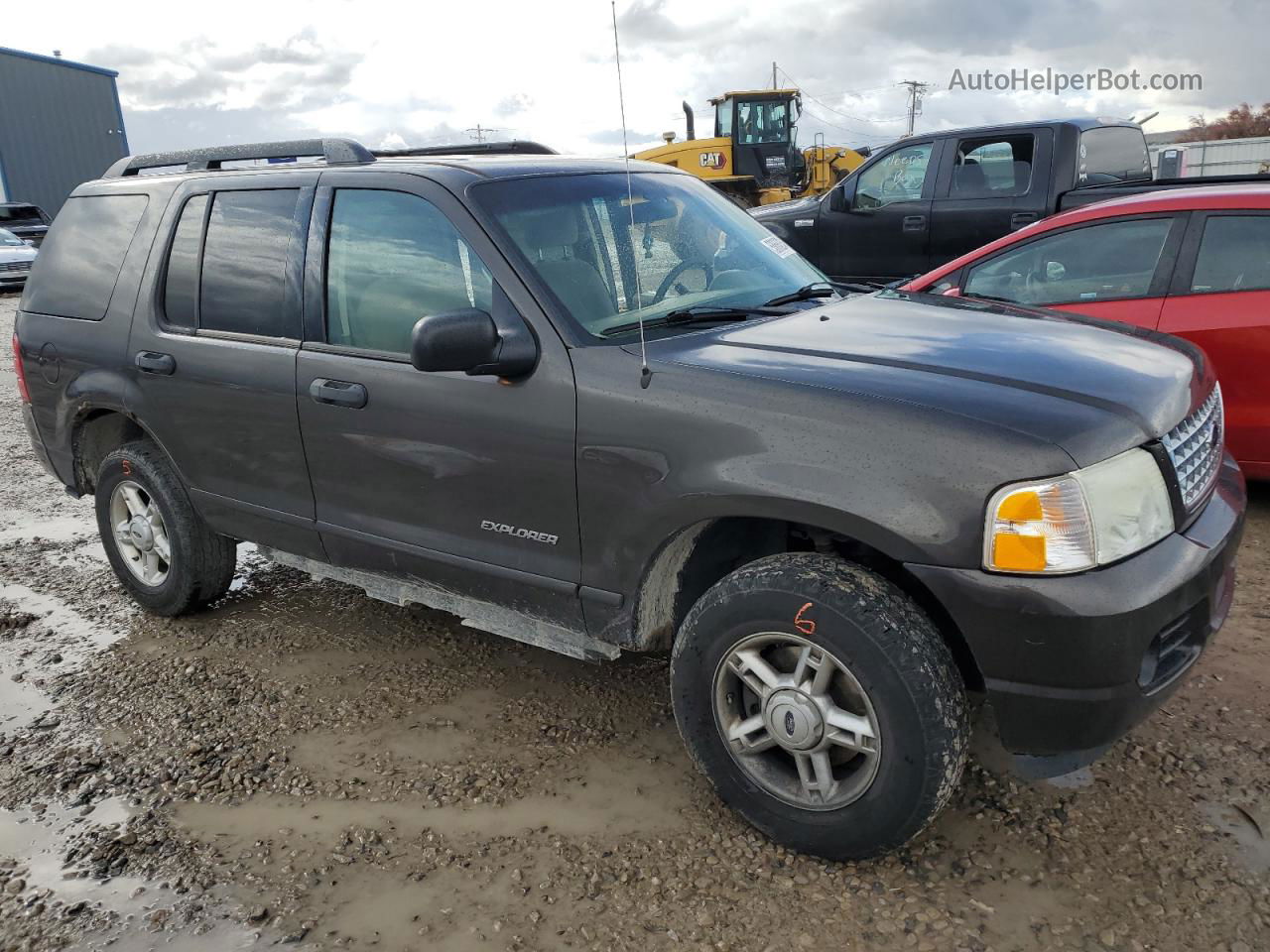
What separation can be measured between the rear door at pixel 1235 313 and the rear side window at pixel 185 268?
4.21m

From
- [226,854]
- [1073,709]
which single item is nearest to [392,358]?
[226,854]

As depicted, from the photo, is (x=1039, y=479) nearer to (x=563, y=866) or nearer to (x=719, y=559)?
(x=719, y=559)

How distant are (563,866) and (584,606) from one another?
0.71 meters

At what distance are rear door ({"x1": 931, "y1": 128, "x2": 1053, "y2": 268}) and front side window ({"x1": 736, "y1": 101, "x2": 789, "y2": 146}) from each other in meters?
11.6

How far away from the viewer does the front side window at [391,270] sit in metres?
3.17

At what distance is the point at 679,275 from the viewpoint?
3350 millimetres

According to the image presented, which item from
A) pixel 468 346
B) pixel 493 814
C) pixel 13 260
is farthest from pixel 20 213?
pixel 493 814

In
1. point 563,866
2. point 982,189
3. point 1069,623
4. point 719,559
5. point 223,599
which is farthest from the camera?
point 982,189

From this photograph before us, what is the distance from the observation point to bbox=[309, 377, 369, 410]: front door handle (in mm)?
3279

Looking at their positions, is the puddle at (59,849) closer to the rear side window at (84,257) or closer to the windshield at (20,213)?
the rear side window at (84,257)

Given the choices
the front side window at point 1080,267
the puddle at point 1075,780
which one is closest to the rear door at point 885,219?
the front side window at point 1080,267

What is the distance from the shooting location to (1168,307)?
4.77 metres

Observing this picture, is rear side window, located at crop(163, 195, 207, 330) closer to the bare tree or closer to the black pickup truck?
the black pickup truck

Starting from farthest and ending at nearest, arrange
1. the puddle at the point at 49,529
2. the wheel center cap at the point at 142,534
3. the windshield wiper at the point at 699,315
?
1. the puddle at the point at 49,529
2. the wheel center cap at the point at 142,534
3. the windshield wiper at the point at 699,315
